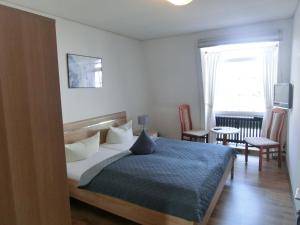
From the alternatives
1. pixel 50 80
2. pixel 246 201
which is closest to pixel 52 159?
pixel 50 80

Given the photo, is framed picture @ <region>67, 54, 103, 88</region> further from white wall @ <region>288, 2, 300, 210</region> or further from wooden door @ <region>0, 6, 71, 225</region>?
white wall @ <region>288, 2, 300, 210</region>

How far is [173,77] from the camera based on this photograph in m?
4.97

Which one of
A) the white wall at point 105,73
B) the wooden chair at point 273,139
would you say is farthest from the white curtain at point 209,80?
the white wall at point 105,73

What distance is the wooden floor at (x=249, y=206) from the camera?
240 cm

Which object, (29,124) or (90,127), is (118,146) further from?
(29,124)

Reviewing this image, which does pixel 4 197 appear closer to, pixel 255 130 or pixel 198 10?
pixel 198 10

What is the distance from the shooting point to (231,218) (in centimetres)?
243

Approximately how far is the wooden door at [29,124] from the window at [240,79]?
4.06 m

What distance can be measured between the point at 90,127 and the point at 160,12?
212 cm

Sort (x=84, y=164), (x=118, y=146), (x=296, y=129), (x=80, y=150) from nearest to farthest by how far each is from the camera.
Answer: (x=296, y=129), (x=84, y=164), (x=80, y=150), (x=118, y=146)

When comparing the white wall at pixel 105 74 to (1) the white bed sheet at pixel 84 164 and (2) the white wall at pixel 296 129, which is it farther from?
(2) the white wall at pixel 296 129

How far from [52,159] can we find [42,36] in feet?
1.86

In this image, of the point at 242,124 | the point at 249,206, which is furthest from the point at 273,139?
the point at 249,206

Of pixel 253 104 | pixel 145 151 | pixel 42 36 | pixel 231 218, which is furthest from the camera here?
pixel 253 104
